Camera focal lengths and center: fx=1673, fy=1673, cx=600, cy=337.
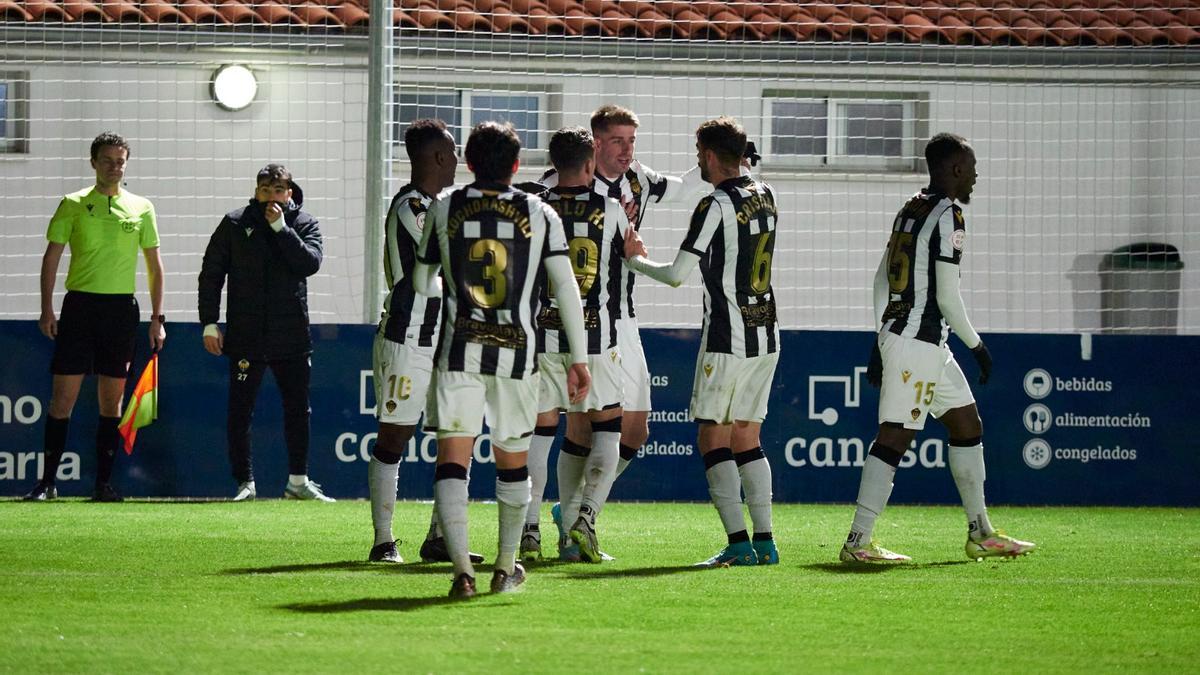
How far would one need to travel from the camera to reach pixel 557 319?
772 cm

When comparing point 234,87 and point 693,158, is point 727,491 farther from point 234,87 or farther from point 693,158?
point 234,87

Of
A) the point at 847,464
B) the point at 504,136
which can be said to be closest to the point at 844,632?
the point at 504,136

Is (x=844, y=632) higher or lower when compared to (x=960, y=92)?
lower

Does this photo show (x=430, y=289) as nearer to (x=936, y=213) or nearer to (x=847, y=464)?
(x=936, y=213)

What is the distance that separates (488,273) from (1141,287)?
10.2 m

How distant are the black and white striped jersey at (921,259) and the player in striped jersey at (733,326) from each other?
63 cm

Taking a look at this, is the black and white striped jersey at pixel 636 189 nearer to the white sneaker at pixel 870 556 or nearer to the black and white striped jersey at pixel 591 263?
the black and white striped jersey at pixel 591 263

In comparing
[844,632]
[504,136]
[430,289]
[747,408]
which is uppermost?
[504,136]

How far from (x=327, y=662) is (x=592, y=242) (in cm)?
315

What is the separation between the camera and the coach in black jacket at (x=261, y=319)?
10898 mm

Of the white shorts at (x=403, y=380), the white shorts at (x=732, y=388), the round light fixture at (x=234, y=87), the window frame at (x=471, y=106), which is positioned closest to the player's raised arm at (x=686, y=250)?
the white shorts at (x=732, y=388)

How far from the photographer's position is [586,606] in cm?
613

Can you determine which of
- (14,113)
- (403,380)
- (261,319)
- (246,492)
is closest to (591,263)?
(403,380)

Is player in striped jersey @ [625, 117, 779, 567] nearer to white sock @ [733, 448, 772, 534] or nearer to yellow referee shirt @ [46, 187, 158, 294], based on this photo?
white sock @ [733, 448, 772, 534]
